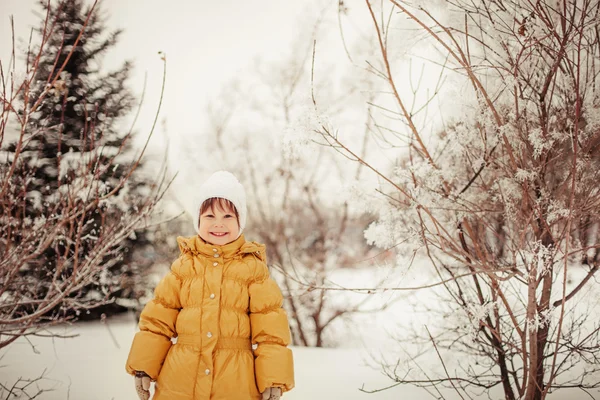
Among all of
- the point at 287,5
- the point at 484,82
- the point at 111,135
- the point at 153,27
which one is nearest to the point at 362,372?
the point at 484,82

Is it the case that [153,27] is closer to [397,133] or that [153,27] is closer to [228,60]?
[228,60]

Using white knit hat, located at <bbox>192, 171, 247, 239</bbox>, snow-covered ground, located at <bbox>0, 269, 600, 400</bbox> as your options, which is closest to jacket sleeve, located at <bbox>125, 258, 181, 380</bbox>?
white knit hat, located at <bbox>192, 171, 247, 239</bbox>

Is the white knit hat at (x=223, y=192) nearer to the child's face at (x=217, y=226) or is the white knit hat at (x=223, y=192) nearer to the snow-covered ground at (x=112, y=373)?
the child's face at (x=217, y=226)

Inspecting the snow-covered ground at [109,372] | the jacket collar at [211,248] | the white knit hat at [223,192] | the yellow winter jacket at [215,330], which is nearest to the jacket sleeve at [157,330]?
the yellow winter jacket at [215,330]

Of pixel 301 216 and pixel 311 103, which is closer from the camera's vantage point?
pixel 311 103

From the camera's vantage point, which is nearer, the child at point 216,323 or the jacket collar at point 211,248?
the child at point 216,323

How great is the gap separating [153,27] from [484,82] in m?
8.01

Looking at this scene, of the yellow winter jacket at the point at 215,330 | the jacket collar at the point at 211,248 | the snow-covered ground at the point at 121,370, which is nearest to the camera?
the yellow winter jacket at the point at 215,330

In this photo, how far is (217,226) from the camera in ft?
6.41

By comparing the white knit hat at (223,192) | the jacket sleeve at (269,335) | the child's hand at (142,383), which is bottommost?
the child's hand at (142,383)

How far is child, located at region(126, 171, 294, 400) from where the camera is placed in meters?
1.74

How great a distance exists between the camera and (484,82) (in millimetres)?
2500

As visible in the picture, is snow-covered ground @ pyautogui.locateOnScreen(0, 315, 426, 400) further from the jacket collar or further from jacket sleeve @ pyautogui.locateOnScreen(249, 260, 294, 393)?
jacket sleeve @ pyautogui.locateOnScreen(249, 260, 294, 393)

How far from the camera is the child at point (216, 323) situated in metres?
1.74
